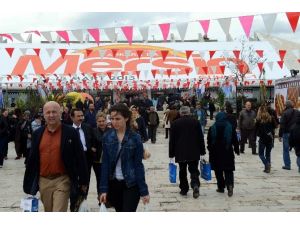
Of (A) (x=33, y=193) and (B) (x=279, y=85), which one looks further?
(B) (x=279, y=85)

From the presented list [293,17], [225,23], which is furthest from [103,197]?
[225,23]

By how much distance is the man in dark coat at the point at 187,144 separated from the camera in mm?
7910

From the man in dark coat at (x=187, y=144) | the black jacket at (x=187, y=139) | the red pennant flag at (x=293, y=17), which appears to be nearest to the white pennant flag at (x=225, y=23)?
the red pennant flag at (x=293, y=17)

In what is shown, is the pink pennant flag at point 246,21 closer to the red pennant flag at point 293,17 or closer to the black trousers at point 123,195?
the red pennant flag at point 293,17

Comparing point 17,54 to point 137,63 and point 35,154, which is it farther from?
point 35,154

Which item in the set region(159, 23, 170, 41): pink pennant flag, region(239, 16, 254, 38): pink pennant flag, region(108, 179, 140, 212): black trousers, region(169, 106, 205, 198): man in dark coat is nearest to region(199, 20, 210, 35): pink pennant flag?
region(239, 16, 254, 38): pink pennant flag

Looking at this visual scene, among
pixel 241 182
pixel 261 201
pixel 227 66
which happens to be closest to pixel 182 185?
pixel 261 201

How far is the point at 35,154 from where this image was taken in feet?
15.3

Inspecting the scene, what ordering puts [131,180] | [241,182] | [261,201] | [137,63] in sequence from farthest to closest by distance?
1. [137,63]
2. [241,182]
3. [261,201]
4. [131,180]

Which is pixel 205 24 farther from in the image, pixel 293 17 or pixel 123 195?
pixel 123 195

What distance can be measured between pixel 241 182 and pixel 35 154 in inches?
235

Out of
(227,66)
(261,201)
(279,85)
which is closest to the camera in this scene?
(261,201)

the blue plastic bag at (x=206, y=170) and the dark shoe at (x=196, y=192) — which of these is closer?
the dark shoe at (x=196, y=192)

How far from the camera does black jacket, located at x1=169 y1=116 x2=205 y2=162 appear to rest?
25.9 ft
